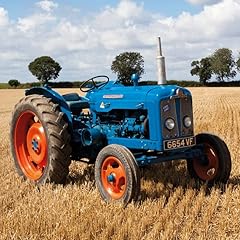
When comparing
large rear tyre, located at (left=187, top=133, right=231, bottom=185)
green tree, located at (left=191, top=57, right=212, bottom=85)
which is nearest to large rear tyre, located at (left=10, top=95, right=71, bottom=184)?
large rear tyre, located at (left=187, top=133, right=231, bottom=185)

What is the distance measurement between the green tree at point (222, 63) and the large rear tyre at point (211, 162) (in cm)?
9445

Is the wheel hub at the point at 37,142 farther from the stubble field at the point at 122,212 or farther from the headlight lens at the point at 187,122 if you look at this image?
the headlight lens at the point at 187,122

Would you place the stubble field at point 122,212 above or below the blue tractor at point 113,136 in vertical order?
below

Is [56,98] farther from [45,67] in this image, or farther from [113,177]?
[45,67]

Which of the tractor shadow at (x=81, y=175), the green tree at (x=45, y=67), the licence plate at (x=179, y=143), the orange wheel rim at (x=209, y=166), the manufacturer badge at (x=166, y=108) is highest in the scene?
the green tree at (x=45, y=67)

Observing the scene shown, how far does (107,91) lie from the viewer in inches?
241

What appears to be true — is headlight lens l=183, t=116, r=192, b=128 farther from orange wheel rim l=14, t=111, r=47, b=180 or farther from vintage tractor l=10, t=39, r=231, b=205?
orange wheel rim l=14, t=111, r=47, b=180

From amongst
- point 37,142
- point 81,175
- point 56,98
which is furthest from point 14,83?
point 56,98

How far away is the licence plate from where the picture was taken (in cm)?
540

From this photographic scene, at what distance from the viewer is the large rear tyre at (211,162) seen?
5.91 metres

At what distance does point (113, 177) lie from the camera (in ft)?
17.4

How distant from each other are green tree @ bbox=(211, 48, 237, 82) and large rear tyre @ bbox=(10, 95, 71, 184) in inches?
3713

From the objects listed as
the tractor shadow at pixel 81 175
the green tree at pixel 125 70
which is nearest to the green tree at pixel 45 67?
the green tree at pixel 125 70

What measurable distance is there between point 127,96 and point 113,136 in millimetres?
562
